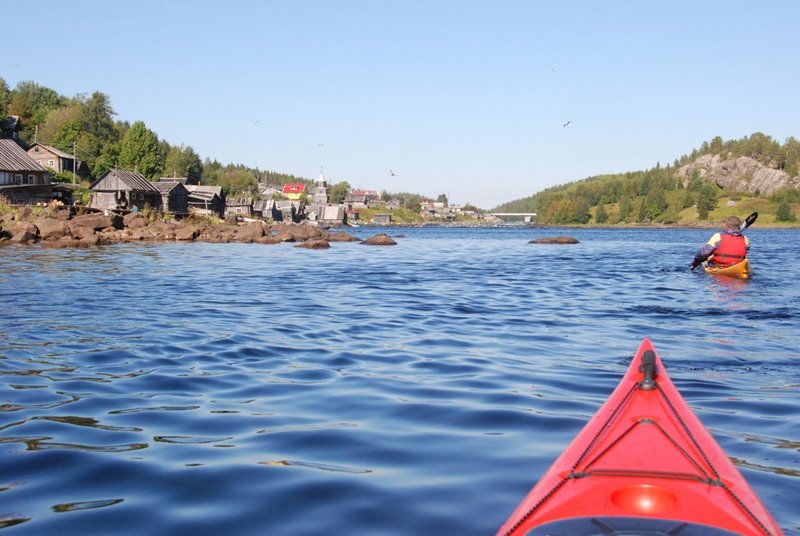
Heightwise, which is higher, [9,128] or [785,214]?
[9,128]

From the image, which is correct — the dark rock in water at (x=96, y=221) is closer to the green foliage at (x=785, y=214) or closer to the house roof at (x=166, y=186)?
the house roof at (x=166, y=186)

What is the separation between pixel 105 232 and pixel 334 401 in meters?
43.5

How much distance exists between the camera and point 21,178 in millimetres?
57312

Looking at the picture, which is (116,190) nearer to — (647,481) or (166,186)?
(166,186)

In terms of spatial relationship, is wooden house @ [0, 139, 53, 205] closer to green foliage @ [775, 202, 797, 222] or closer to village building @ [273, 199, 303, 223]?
village building @ [273, 199, 303, 223]

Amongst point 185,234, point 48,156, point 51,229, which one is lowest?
point 185,234

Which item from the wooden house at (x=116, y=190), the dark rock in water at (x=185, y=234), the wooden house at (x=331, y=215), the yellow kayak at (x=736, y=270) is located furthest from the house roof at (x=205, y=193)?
the yellow kayak at (x=736, y=270)

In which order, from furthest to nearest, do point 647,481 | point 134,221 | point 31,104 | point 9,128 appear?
point 31,104
point 9,128
point 134,221
point 647,481

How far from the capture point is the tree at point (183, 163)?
123 meters

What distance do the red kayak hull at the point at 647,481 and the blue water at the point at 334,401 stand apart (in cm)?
93

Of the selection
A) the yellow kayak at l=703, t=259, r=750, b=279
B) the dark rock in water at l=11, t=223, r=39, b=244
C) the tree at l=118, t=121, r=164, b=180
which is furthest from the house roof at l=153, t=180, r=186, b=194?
the yellow kayak at l=703, t=259, r=750, b=279

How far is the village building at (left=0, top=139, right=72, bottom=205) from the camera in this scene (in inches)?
2152

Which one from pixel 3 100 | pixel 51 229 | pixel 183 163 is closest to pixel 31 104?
pixel 183 163

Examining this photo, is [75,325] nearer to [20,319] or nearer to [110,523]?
[20,319]
